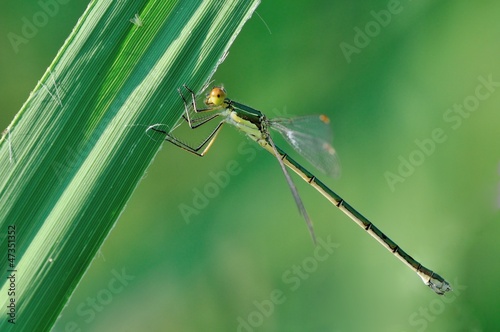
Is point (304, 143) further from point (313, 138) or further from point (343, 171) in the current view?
point (343, 171)

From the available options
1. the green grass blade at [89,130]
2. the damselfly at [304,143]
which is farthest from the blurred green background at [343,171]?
the green grass blade at [89,130]

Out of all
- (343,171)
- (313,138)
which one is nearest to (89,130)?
(313,138)

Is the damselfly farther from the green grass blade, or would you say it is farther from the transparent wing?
the green grass blade

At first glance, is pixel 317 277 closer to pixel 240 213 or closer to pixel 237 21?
pixel 240 213

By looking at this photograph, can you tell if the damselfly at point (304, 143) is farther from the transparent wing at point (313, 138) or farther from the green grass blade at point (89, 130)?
the green grass blade at point (89, 130)

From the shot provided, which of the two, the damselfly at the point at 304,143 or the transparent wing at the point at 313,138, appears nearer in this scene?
the damselfly at the point at 304,143

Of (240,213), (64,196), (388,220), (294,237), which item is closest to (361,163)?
(388,220)

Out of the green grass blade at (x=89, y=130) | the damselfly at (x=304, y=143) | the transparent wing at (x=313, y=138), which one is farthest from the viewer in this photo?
the transparent wing at (x=313, y=138)
